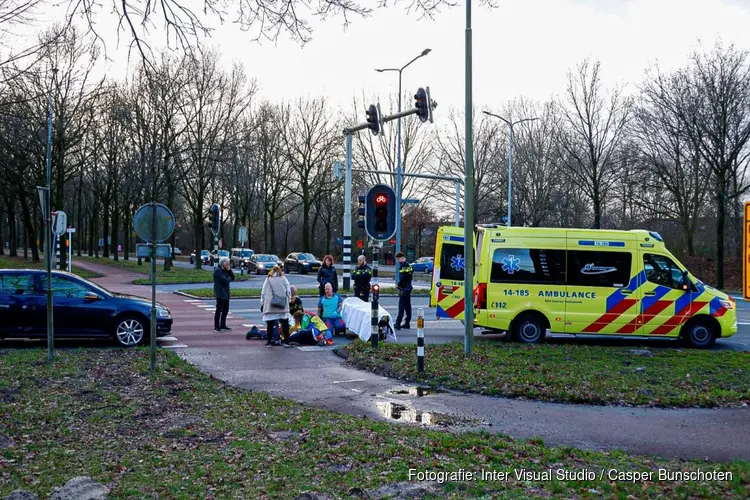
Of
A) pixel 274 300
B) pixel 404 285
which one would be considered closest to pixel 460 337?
pixel 404 285

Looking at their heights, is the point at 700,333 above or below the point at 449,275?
below

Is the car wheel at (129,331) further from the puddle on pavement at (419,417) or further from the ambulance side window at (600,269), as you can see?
the ambulance side window at (600,269)

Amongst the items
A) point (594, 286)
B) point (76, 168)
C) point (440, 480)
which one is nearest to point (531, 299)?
point (594, 286)

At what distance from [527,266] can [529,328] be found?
1.28m

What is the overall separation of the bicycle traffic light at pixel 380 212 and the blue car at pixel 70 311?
457cm

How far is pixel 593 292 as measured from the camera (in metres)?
14.6

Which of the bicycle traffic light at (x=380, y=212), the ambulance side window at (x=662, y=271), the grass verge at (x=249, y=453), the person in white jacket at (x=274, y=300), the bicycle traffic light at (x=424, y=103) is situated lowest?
the grass verge at (x=249, y=453)

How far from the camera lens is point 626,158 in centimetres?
4019

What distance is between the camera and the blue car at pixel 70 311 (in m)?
13.6

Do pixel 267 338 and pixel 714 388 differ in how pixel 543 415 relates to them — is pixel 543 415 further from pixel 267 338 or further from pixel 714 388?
pixel 267 338

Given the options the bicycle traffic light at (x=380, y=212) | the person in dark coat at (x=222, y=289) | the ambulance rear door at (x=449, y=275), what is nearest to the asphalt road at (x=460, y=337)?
the ambulance rear door at (x=449, y=275)

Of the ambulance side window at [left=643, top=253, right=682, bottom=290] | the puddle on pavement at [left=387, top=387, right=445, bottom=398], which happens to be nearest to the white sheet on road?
the puddle on pavement at [left=387, top=387, right=445, bottom=398]

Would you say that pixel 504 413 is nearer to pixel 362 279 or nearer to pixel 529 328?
pixel 529 328

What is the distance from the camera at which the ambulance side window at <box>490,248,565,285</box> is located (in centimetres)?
1466
